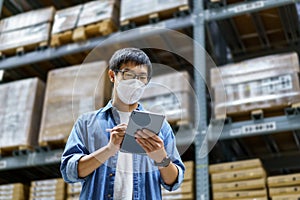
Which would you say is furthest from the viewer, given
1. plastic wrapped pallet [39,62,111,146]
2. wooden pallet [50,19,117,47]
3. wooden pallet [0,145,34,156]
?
wooden pallet [50,19,117,47]

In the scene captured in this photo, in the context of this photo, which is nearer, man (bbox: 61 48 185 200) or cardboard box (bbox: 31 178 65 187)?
man (bbox: 61 48 185 200)

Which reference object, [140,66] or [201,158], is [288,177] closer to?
[201,158]

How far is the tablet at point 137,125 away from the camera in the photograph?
1.33 metres

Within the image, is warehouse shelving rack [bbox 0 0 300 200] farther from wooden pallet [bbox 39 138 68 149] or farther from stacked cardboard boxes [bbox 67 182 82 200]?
stacked cardboard boxes [bbox 67 182 82 200]

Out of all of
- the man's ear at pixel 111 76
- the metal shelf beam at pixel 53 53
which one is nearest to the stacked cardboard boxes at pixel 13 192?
the metal shelf beam at pixel 53 53

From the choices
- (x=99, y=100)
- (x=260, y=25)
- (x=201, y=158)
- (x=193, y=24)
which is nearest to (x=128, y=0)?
(x=193, y=24)

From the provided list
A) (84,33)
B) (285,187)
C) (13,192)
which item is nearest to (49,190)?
(13,192)

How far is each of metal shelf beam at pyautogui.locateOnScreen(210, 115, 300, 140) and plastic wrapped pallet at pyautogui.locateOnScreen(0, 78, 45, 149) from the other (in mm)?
2186

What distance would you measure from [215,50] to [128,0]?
1367 mm

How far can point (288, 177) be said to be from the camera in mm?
3762

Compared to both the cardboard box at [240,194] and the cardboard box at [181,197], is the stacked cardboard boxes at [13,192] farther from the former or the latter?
the cardboard box at [240,194]

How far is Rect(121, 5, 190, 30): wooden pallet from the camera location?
15.6ft

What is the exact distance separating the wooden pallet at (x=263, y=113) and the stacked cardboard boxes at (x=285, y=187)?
61 cm

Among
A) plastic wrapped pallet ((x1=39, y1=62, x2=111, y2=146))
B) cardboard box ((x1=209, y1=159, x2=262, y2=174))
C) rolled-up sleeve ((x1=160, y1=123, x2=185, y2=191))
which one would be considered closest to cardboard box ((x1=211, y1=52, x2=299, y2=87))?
cardboard box ((x1=209, y1=159, x2=262, y2=174))
